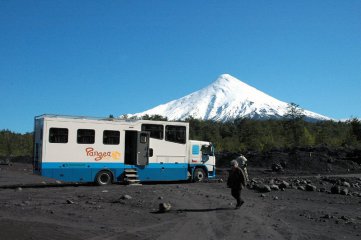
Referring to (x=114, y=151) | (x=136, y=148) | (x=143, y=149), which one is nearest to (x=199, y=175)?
(x=143, y=149)

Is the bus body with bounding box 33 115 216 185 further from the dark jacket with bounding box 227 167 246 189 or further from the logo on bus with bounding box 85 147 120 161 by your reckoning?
the dark jacket with bounding box 227 167 246 189

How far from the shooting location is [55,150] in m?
20.4

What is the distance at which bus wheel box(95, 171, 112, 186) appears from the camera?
859 inches

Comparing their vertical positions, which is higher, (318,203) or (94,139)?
(94,139)

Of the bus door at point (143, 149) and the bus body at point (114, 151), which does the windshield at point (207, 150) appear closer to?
the bus body at point (114, 151)

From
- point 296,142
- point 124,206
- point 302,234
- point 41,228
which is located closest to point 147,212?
point 124,206

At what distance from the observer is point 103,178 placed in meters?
22.1

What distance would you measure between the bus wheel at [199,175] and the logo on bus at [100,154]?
4.86 metres

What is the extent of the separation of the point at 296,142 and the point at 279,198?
137 feet

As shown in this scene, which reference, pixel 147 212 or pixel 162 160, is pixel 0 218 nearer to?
pixel 147 212

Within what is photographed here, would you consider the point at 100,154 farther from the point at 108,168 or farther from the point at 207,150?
the point at 207,150

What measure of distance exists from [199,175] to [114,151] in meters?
5.47

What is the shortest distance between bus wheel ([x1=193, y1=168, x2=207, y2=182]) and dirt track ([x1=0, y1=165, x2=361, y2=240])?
6768mm

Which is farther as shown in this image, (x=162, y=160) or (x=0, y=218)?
(x=162, y=160)
